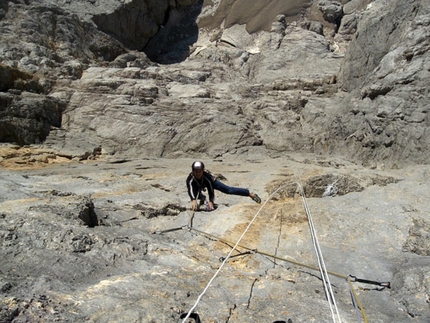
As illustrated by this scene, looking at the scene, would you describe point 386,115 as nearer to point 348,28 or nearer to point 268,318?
point 268,318

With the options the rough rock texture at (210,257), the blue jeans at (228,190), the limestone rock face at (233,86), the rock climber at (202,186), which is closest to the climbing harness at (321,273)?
the rough rock texture at (210,257)

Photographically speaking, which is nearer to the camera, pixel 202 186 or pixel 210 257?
pixel 210 257

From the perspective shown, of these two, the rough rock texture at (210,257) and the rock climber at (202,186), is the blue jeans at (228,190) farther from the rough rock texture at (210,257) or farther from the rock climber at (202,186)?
the rough rock texture at (210,257)

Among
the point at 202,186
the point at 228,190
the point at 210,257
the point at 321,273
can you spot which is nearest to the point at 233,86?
the point at 228,190

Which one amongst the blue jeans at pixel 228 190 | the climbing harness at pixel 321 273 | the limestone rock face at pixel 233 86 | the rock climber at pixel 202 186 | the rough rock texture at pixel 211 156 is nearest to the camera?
the climbing harness at pixel 321 273

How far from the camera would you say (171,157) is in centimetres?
1147

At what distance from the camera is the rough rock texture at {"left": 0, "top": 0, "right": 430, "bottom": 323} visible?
301 centimetres

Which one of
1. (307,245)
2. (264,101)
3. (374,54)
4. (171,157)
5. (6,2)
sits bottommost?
(171,157)

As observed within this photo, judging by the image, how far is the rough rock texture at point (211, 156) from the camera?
118 inches

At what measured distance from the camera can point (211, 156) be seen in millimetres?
11469

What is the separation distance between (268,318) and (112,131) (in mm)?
10083

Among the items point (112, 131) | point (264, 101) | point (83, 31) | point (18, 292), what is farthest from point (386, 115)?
point (83, 31)

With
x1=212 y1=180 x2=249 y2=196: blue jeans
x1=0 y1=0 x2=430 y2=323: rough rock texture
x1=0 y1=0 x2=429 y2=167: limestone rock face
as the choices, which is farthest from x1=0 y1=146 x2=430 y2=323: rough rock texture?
x1=0 y1=0 x2=429 y2=167: limestone rock face

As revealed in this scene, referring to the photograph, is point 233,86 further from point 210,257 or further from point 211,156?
point 210,257
